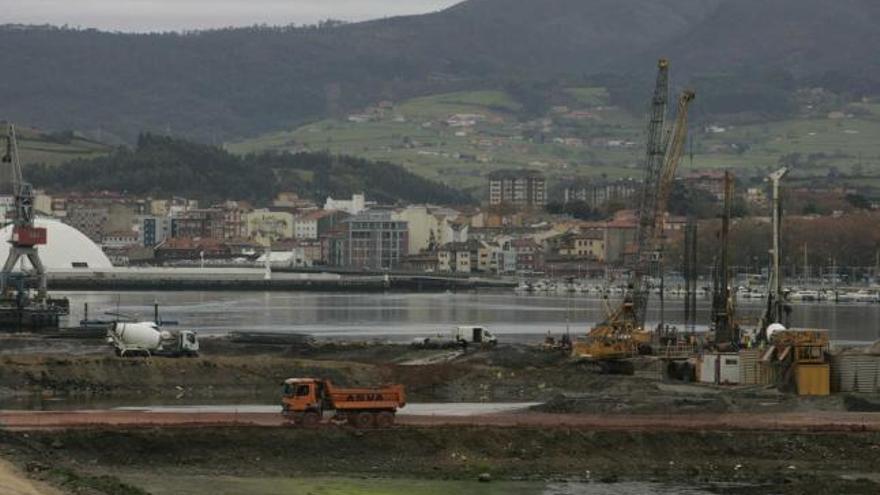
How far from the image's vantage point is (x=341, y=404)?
4569cm

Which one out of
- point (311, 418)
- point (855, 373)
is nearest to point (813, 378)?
point (855, 373)

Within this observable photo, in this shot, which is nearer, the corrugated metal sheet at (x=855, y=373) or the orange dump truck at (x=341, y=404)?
the orange dump truck at (x=341, y=404)

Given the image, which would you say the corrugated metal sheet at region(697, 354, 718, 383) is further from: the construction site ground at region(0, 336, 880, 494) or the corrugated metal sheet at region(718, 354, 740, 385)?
the construction site ground at region(0, 336, 880, 494)

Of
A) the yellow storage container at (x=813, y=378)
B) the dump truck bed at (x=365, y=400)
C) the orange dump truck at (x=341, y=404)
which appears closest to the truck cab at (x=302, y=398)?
the orange dump truck at (x=341, y=404)

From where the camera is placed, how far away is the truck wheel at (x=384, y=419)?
45406 mm

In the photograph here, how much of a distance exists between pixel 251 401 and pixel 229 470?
1412cm

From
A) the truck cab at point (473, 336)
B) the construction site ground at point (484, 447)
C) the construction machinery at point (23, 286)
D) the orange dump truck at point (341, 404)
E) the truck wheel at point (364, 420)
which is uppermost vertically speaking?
the construction machinery at point (23, 286)

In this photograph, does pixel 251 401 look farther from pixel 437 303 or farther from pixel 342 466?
pixel 437 303

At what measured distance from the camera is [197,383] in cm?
6000

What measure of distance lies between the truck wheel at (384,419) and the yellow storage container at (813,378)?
13.5 metres

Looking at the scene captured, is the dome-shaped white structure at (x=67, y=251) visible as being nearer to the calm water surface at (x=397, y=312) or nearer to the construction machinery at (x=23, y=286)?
the calm water surface at (x=397, y=312)

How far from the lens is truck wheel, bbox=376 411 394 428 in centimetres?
4541

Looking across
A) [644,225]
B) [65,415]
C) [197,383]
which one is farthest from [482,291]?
[65,415]

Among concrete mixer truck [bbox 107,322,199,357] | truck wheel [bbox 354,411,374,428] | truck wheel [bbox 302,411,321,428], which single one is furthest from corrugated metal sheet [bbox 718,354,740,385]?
concrete mixer truck [bbox 107,322,199,357]
